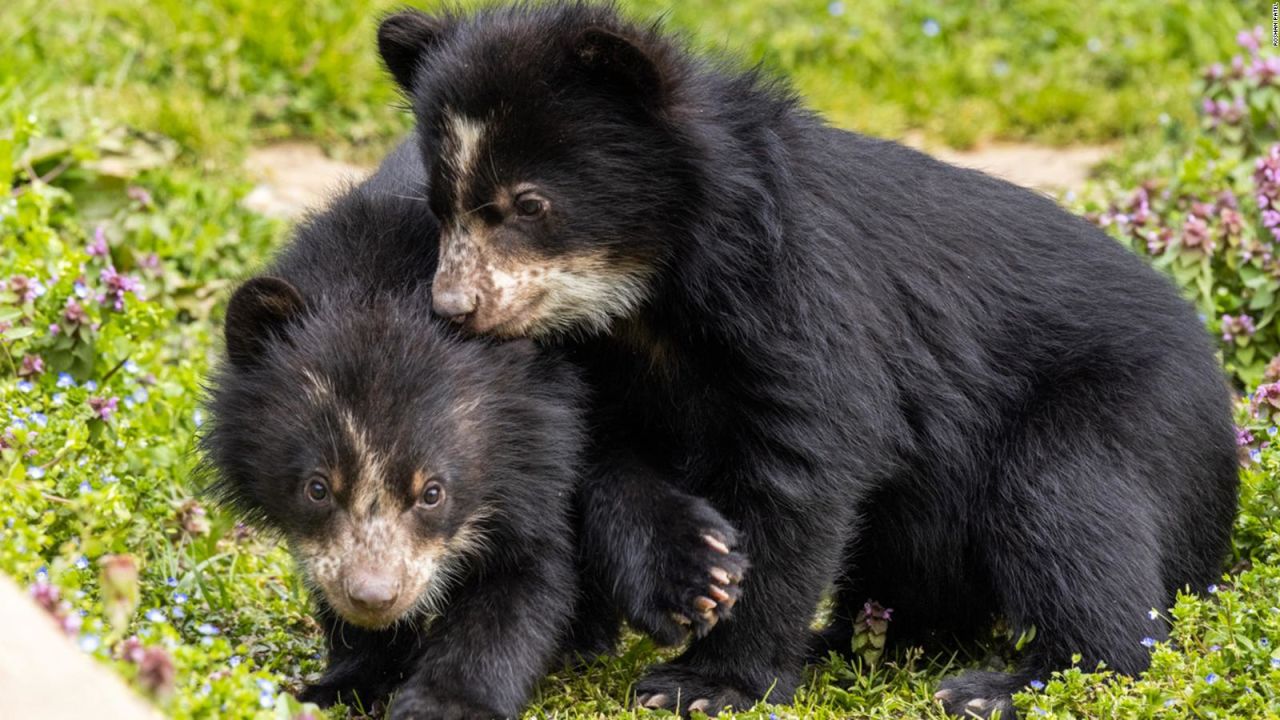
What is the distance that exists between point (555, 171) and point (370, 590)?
1.33 metres

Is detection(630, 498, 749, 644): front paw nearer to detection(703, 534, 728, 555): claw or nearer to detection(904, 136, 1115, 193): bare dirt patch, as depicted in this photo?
detection(703, 534, 728, 555): claw

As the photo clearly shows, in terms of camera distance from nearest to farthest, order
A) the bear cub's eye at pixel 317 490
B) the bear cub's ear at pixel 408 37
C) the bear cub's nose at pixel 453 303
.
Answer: the bear cub's eye at pixel 317 490
the bear cub's nose at pixel 453 303
the bear cub's ear at pixel 408 37

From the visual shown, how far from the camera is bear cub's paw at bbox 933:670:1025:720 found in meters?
5.28

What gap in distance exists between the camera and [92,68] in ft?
30.3

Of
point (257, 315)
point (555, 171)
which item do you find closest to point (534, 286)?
point (555, 171)

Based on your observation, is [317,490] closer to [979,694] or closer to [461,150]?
[461,150]

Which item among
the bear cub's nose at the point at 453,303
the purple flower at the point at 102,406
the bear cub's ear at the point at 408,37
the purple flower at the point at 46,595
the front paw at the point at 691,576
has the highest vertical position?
the bear cub's ear at the point at 408,37

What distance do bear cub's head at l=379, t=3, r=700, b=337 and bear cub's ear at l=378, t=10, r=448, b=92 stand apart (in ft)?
0.95

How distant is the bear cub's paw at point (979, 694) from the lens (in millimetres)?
5281

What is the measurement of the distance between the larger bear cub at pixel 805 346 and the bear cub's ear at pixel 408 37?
10 millimetres

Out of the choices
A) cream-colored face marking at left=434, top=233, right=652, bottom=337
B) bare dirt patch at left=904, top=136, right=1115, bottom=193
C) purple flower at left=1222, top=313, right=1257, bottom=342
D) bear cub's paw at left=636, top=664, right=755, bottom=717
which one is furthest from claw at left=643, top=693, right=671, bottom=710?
bare dirt patch at left=904, top=136, right=1115, bottom=193

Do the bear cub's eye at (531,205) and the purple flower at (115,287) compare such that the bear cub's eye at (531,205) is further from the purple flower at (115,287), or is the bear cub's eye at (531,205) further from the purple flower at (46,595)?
the purple flower at (115,287)

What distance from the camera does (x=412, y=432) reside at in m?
4.74

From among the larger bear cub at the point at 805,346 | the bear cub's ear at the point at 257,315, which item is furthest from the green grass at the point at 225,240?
the bear cub's ear at the point at 257,315
